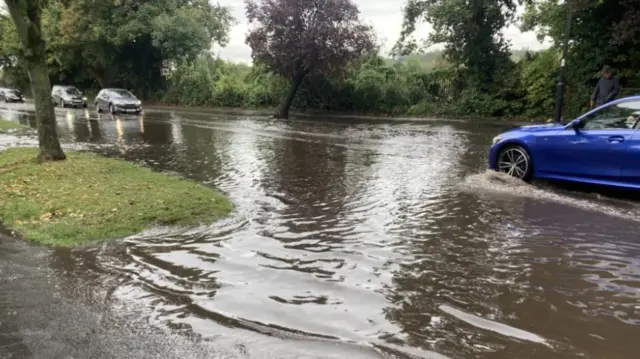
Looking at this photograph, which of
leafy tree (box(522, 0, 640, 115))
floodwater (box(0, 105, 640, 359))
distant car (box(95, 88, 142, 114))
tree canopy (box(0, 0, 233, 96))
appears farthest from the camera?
tree canopy (box(0, 0, 233, 96))

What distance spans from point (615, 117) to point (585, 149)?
2.11 ft

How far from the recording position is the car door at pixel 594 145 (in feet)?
24.9

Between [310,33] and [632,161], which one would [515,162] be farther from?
[310,33]

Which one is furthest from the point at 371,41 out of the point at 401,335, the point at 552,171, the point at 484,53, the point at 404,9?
the point at 401,335

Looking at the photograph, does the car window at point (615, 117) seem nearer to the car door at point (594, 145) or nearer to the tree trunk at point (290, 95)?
the car door at point (594, 145)

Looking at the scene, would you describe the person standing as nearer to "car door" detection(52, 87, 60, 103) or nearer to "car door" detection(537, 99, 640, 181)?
"car door" detection(537, 99, 640, 181)

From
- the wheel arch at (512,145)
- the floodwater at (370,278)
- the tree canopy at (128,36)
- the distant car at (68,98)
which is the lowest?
the floodwater at (370,278)

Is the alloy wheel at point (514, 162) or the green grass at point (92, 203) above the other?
the alloy wheel at point (514, 162)

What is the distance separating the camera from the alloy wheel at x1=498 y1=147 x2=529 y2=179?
8812mm

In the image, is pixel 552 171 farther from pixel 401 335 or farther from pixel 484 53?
pixel 484 53

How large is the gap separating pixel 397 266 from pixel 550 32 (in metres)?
21.1

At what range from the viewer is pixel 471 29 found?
2434 centimetres

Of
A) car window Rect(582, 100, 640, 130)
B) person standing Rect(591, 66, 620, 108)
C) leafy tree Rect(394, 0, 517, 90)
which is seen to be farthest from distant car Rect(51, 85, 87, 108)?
car window Rect(582, 100, 640, 130)

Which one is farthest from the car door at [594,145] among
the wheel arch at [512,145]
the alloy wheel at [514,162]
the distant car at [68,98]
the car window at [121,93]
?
the distant car at [68,98]
